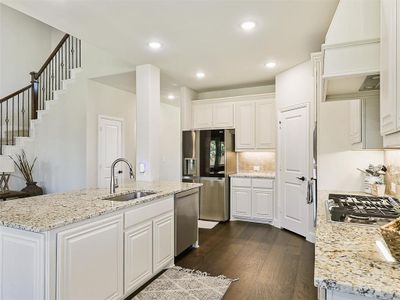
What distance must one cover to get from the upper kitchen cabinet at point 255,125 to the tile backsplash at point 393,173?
2339 millimetres

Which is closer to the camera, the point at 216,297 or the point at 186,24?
the point at 216,297

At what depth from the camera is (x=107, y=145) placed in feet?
17.6

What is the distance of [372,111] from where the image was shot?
2.12 meters

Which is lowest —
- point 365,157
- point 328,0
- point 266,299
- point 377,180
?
point 266,299

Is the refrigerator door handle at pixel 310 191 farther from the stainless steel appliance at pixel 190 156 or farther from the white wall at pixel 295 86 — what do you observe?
the stainless steel appliance at pixel 190 156

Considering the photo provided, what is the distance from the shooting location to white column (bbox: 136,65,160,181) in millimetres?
3906

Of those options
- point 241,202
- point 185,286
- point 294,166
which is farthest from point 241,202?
point 185,286

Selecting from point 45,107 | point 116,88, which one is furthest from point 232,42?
point 45,107

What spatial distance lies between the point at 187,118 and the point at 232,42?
2.38 metres

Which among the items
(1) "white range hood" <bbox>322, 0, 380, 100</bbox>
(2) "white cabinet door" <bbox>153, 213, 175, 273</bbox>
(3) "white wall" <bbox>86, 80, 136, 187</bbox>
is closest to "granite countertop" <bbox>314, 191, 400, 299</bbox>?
(1) "white range hood" <bbox>322, 0, 380, 100</bbox>

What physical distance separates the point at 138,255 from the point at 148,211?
401 mm

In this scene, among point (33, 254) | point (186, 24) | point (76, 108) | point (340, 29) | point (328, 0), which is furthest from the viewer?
point (76, 108)

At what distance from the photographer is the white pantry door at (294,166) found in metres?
3.85

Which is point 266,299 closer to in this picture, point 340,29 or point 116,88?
point 340,29
